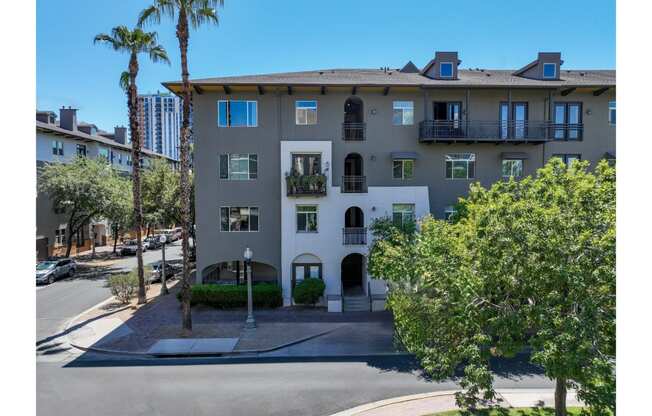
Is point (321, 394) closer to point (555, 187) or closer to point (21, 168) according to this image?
point (555, 187)

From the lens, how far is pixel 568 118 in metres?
22.1

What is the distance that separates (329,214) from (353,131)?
512 centimetres

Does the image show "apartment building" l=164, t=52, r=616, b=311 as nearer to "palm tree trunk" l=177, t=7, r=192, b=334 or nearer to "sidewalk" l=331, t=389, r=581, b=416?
"palm tree trunk" l=177, t=7, r=192, b=334


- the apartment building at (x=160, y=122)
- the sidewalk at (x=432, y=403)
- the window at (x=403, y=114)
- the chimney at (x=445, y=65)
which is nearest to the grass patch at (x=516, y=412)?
the sidewalk at (x=432, y=403)

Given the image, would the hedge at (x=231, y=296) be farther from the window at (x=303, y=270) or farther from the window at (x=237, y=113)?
the window at (x=237, y=113)

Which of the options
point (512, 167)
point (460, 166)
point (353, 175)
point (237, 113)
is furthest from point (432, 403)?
point (237, 113)

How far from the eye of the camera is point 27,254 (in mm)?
3357

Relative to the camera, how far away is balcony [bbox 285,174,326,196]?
20297 mm

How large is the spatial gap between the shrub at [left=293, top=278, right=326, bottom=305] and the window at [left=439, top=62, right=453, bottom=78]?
564 inches

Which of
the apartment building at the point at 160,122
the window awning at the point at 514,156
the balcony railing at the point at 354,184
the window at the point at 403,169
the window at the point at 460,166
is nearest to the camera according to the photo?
the balcony railing at the point at 354,184

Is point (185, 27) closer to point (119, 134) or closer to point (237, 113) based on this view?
point (237, 113)

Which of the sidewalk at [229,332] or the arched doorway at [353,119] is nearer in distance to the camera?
the sidewalk at [229,332]

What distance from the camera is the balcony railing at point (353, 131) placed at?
21500 millimetres

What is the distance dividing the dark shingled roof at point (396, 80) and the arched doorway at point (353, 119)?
1.50 metres
